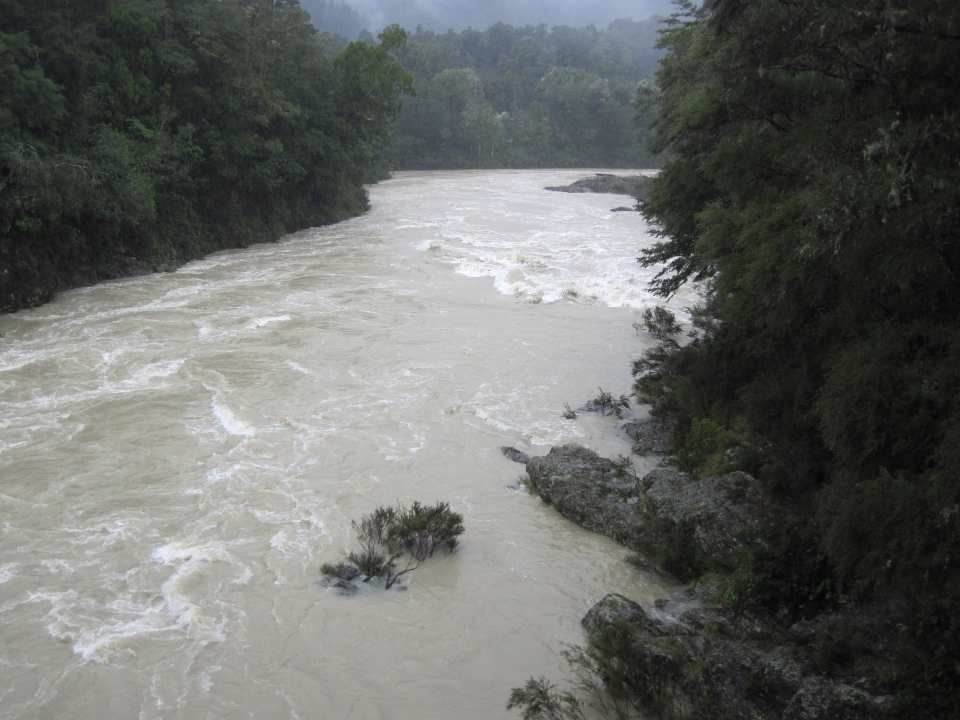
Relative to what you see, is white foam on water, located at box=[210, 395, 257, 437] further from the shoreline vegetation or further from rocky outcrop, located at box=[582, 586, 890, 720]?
rocky outcrop, located at box=[582, 586, 890, 720]

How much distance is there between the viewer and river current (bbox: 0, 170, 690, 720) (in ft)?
20.8

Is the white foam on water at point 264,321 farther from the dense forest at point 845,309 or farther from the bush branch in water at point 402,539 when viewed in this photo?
the dense forest at point 845,309

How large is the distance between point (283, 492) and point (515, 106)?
9038 centimetres

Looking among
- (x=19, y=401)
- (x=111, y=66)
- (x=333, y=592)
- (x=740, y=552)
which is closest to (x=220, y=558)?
(x=333, y=592)

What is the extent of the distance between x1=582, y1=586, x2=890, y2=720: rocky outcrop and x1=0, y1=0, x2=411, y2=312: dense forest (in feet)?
56.7

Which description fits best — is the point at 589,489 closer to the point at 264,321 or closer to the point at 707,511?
the point at 707,511

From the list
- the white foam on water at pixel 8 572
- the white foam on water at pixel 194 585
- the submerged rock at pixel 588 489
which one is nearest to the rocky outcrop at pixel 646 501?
the submerged rock at pixel 588 489

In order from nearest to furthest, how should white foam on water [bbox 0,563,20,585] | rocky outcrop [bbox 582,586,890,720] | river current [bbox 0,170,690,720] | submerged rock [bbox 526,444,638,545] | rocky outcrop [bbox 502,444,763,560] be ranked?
rocky outcrop [bbox 582,586,890,720] < river current [bbox 0,170,690,720] < white foam on water [bbox 0,563,20,585] < rocky outcrop [bbox 502,444,763,560] < submerged rock [bbox 526,444,638,545]

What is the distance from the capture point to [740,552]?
7137 millimetres

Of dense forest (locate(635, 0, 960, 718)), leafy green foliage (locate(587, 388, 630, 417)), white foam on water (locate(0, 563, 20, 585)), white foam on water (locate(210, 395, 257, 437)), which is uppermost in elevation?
dense forest (locate(635, 0, 960, 718))

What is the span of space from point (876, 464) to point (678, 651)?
252cm

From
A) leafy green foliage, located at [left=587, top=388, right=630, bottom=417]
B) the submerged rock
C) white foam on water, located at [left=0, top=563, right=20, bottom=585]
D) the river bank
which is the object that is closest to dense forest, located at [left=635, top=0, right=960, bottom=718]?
the river bank

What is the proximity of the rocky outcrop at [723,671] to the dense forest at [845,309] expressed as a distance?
0.32m

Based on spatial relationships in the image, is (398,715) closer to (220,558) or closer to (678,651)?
(678,651)
